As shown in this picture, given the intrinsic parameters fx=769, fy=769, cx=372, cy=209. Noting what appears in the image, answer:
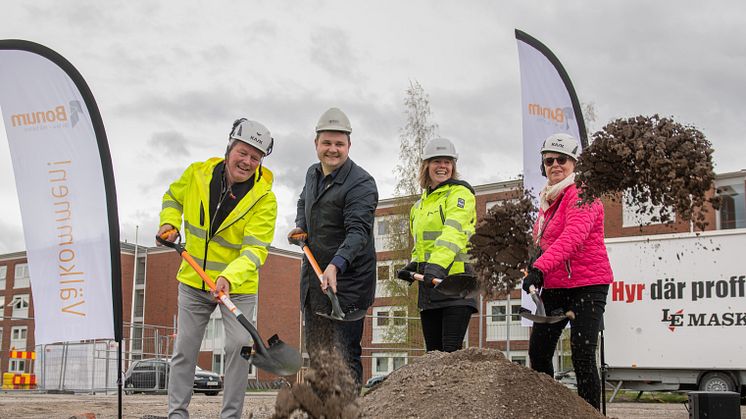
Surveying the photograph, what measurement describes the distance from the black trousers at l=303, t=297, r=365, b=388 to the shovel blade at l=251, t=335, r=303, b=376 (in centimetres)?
65

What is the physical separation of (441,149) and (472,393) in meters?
2.36

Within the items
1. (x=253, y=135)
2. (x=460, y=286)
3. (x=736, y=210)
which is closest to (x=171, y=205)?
(x=253, y=135)

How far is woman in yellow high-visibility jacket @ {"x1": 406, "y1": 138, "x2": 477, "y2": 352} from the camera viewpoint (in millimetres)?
5695

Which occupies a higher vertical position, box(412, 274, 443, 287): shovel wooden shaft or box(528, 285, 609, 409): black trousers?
box(412, 274, 443, 287): shovel wooden shaft

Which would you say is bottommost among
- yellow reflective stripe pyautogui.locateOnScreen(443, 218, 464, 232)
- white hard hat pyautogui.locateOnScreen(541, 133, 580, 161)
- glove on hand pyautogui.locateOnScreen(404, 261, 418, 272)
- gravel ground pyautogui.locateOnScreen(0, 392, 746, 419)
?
gravel ground pyautogui.locateOnScreen(0, 392, 746, 419)

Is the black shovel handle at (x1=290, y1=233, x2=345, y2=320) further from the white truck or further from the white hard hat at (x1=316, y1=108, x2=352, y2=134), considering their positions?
the white truck

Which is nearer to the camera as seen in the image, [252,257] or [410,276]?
[252,257]

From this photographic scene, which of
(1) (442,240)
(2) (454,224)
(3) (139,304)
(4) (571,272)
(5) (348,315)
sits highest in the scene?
(2) (454,224)

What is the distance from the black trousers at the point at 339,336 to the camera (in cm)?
520

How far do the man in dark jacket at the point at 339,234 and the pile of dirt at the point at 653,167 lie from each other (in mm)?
1501

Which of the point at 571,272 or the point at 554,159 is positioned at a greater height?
the point at 554,159

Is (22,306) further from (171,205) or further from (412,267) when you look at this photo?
(171,205)

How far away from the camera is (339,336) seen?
5.21 meters

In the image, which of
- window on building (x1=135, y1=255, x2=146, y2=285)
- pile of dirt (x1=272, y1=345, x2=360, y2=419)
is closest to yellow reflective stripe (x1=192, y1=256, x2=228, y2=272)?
pile of dirt (x1=272, y1=345, x2=360, y2=419)
